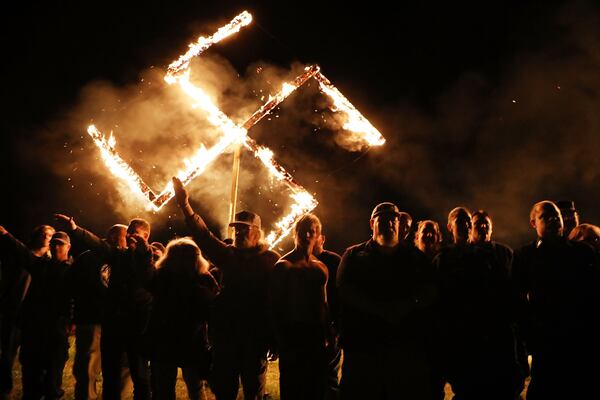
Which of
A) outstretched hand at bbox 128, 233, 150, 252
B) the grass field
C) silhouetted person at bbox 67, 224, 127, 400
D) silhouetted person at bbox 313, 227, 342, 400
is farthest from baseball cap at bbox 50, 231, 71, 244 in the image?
silhouetted person at bbox 313, 227, 342, 400

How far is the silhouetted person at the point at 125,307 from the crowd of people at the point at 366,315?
0.05ft

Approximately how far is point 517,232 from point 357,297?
15.5 meters

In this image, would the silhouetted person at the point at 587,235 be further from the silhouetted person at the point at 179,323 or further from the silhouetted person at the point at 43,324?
the silhouetted person at the point at 43,324

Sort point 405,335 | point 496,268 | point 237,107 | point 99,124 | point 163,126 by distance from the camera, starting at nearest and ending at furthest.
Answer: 1. point 405,335
2. point 496,268
3. point 99,124
4. point 237,107
5. point 163,126

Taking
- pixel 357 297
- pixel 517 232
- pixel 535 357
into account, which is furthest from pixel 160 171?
pixel 517 232

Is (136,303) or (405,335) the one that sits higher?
(136,303)

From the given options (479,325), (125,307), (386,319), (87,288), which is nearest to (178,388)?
(87,288)

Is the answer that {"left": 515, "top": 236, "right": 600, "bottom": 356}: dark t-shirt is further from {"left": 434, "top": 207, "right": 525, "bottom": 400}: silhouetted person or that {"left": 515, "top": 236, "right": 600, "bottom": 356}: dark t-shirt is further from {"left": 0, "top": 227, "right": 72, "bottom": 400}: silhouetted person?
{"left": 0, "top": 227, "right": 72, "bottom": 400}: silhouetted person

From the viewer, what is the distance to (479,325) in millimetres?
4199

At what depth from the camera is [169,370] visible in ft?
14.7

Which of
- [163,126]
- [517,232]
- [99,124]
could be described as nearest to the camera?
[99,124]

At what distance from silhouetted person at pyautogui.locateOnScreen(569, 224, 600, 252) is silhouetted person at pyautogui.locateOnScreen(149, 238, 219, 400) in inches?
163

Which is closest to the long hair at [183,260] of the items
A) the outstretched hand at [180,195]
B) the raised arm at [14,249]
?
the outstretched hand at [180,195]

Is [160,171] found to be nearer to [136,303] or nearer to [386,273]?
[136,303]
